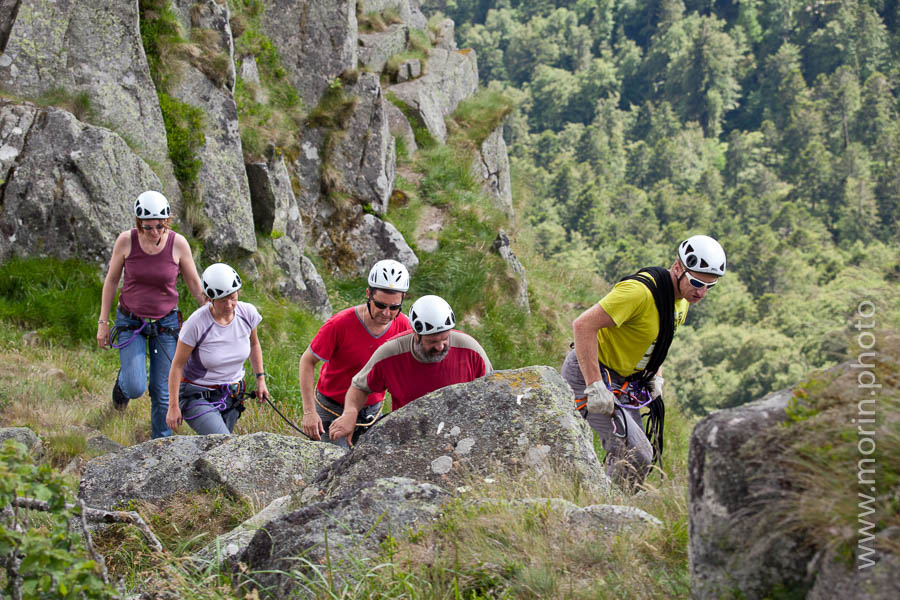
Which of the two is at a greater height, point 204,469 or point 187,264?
point 187,264

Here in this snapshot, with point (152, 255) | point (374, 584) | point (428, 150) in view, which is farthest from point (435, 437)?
point (428, 150)

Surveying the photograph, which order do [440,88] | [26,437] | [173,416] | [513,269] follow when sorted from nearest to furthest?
[173,416] < [26,437] < [513,269] < [440,88]

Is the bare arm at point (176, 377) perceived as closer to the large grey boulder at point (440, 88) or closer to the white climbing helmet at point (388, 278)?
the white climbing helmet at point (388, 278)

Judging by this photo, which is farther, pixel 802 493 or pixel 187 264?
pixel 187 264

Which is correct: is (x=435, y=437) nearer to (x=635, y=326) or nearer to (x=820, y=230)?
(x=635, y=326)

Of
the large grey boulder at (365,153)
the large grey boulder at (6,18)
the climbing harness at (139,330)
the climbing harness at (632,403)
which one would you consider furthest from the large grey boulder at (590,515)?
the large grey boulder at (365,153)

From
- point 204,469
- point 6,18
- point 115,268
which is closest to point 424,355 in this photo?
point 204,469

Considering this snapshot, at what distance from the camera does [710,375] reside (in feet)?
179

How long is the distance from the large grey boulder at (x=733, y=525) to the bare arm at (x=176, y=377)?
377 centimetres

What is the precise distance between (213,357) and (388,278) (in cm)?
138

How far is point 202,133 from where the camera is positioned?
10.0 meters

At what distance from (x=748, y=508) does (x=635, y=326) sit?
2.72 metres

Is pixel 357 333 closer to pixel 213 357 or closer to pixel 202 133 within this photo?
pixel 213 357

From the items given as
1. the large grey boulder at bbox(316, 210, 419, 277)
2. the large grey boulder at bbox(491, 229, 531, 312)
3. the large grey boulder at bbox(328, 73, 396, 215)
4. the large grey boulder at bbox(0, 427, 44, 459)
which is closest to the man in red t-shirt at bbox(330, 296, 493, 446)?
the large grey boulder at bbox(0, 427, 44, 459)
